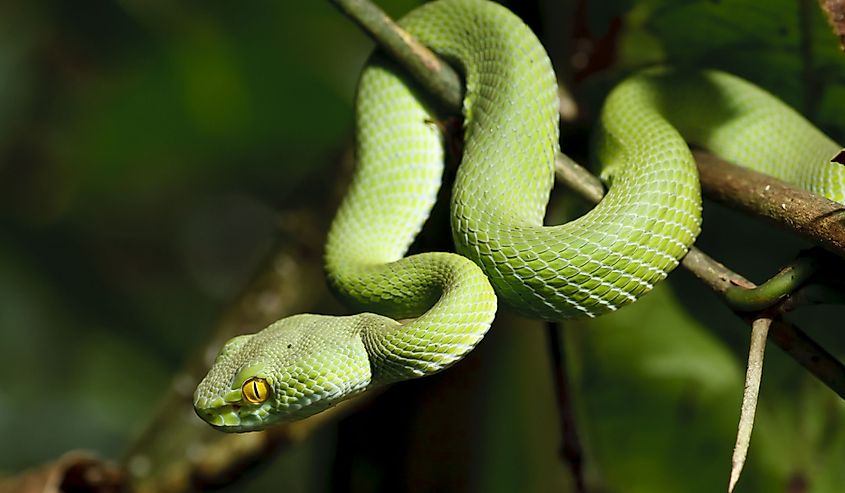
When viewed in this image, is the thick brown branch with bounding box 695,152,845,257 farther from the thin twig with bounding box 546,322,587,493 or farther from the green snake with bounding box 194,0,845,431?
the thin twig with bounding box 546,322,587,493

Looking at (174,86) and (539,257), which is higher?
(539,257)

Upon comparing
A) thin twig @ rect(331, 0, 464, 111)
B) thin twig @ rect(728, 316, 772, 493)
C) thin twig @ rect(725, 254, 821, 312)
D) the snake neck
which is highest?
thin twig @ rect(331, 0, 464, 111)

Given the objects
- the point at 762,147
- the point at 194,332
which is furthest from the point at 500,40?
the point at 194,332

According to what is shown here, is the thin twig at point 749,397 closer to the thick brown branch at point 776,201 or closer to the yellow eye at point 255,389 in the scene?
the thick brown branch at point 776,201

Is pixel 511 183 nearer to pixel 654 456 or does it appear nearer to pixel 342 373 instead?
pixel 342 373

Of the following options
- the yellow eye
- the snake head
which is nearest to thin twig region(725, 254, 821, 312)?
the snake head

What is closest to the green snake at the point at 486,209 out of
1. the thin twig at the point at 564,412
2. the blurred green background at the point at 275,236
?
the blurred green background at the point at 275,236

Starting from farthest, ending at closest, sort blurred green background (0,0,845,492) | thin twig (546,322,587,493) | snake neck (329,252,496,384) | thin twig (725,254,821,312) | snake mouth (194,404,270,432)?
blurred green background (0,0,845,492) → thin twig (546,322,587,493) → snake mouth (194,404,270,432) → snake neck (329,252,496,384) → thin twig (725,254,821,312)
